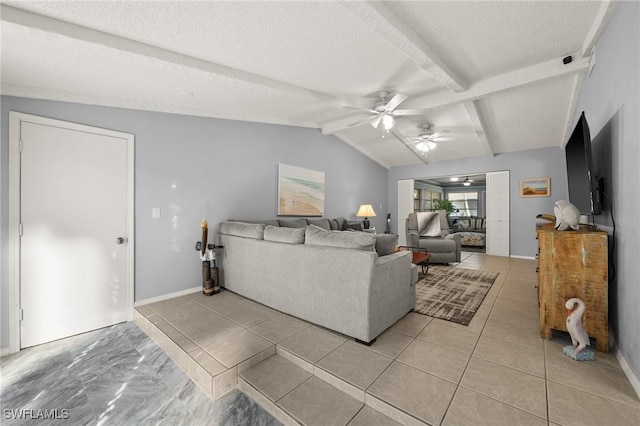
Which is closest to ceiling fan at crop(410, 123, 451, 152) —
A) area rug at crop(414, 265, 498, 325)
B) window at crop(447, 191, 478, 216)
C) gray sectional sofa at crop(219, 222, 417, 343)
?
area rug at crop(414, 265, 498, 325)

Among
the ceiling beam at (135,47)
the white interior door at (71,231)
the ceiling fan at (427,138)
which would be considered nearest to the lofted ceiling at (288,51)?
the ceiling beam at (135,47)

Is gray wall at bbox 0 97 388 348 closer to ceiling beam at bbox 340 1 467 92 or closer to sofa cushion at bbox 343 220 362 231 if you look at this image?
sofa cushion at bbox 343 220 362 231

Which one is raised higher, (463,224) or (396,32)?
(396,32)

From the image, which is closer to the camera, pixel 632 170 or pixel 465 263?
pixel 632 170

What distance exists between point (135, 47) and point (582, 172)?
392 cm

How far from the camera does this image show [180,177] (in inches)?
129

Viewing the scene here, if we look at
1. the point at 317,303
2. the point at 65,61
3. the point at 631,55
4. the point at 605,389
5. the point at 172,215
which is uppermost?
the point at 65,61

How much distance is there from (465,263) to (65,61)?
6.39 meters

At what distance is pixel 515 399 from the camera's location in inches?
57.7

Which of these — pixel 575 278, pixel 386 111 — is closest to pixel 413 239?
pixel 386 111

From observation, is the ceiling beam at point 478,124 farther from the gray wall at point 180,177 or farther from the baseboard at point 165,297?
the baseboard at point 165,297

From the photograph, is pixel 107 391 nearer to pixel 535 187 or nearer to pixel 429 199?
pixel 535 187

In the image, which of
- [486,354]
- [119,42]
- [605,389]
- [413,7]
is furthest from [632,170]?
[119,42]

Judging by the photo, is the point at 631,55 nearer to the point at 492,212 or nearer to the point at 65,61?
the point at 65,61
